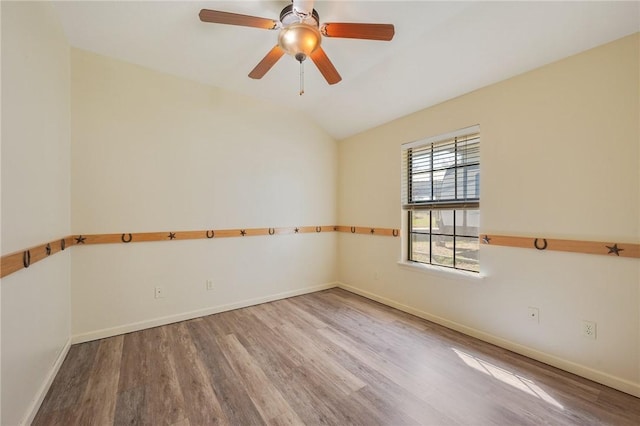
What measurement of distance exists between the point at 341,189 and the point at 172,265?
2.49 meters

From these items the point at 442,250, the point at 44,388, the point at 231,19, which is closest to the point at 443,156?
the point at 442,250

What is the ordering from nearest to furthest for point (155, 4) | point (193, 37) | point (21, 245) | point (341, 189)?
point (21, 245) → point (155, 4) → point (193, 37) → point (341, 189)

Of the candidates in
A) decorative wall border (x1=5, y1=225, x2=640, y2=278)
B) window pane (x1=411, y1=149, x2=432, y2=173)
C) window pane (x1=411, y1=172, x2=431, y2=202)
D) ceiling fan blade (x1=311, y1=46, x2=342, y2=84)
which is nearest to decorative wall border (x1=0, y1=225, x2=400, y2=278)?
decorative wall border (x1=5, y1=225, x2=640, y2=278)

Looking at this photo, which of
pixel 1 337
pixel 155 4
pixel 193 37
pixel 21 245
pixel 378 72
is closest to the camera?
pixel 1 337

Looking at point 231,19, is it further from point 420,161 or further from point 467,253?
point 467,253

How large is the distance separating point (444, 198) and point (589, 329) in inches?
58.7

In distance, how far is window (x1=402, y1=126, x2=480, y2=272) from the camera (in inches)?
100.0

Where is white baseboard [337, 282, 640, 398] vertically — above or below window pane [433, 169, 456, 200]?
below

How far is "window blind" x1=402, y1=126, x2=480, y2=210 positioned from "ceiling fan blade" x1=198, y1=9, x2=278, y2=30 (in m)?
2.00

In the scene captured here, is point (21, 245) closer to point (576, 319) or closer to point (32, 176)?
point (32, 176)

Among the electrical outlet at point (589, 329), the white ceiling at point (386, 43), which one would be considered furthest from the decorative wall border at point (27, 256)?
the electrical outlet at point (589, 329)

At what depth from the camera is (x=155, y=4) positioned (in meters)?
1.87

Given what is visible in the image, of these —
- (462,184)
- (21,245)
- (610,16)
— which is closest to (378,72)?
(462,184)

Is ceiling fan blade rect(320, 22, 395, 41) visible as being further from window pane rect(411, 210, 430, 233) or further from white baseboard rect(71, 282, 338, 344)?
white baseboard rect(71, 282, 338, 344)
